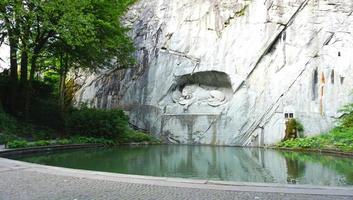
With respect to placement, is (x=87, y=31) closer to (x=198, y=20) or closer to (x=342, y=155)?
(x=198, y=20)

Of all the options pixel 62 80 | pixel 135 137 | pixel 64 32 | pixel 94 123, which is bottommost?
pixel 135 137

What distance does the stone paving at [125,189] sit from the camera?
605 cm

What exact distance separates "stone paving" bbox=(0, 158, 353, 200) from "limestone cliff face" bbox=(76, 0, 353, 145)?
1480cm

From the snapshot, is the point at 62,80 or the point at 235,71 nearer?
the point at 62,80

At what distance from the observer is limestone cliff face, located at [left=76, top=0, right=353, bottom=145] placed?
69.3 ft

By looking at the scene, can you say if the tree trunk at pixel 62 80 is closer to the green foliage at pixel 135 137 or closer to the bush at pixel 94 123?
the bush at pixel 94 123

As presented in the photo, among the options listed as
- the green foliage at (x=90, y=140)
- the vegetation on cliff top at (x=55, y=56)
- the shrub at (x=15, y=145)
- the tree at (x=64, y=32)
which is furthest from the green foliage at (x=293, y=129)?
the shrub at (x=15, y=145)

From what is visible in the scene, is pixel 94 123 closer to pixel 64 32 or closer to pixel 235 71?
pixel 64 32

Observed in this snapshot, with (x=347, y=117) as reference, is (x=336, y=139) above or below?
below

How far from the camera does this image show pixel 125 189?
21.6 feet

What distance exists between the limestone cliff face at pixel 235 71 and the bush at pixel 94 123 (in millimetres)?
4841

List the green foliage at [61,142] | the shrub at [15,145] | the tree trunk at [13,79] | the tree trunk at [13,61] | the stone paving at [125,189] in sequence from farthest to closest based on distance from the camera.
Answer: the tree trunk at [13,79] → the tree trunk at [13,61] → the green foliage at [61,142] → the shrub at [15,145] → the stone paving at [125,189]

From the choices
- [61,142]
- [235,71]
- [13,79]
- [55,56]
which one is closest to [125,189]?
[61,142]

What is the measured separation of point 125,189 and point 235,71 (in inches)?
692
